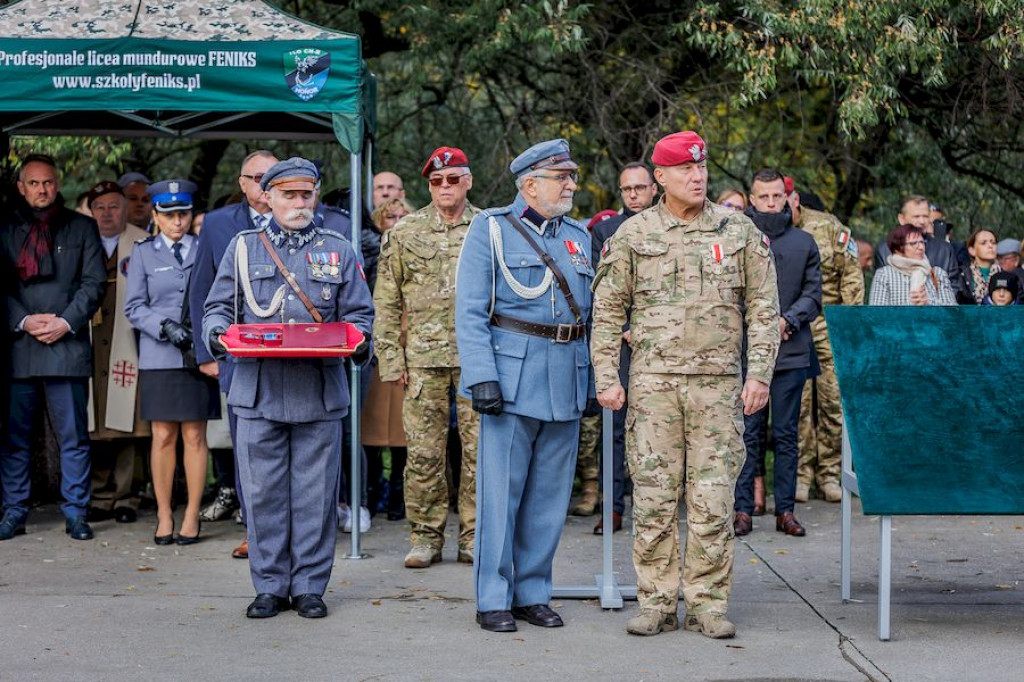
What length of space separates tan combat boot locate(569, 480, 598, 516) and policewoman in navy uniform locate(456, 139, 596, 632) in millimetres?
3117

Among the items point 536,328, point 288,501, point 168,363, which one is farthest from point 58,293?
point 536,328

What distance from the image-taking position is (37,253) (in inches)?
359

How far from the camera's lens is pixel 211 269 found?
8.33m

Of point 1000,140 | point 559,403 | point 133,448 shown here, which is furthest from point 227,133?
point 1000,140

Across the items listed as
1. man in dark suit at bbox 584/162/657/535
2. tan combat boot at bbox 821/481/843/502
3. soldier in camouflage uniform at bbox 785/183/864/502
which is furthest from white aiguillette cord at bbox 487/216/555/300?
tan combat boot at bbox 821/481/843/502

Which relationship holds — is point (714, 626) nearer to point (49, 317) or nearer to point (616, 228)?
point (616, 228)

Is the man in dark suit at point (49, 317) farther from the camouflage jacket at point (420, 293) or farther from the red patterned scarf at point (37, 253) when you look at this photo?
the camouflage jacket at point (420, 293)

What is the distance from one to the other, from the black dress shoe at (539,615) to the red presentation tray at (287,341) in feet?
4.61

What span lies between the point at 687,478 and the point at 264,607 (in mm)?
2032

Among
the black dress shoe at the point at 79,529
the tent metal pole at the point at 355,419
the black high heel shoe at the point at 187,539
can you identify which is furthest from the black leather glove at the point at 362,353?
the black dress shoe at the point at 79,529

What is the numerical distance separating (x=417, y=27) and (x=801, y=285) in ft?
14.7

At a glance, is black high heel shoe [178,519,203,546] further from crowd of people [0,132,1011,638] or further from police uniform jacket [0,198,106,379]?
police uniform jacket [0,198,106,379]

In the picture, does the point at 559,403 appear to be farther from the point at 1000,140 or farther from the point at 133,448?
the point at 1000,140

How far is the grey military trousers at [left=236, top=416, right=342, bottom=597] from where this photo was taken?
704cm
